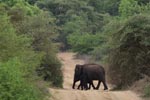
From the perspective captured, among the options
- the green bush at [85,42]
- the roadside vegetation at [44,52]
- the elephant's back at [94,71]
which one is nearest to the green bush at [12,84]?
the roadside vegetation at [44,52]

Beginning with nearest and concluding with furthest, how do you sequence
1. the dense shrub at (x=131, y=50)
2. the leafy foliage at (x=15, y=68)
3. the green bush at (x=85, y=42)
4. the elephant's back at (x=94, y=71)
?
the leafy foliage at (x=15, y=68), the dense shrub at (x=131, y=50), the elephant's back at (x=94, y=71), the green bush at (x=85, y=42)

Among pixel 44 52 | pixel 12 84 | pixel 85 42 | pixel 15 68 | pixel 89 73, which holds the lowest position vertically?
pixel 85 42

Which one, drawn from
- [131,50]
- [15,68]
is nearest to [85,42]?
[131,50]

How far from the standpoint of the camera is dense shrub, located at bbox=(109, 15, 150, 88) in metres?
27.0

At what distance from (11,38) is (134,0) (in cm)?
→ 4772

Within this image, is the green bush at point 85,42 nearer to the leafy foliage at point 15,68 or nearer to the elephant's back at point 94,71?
the elephant's back at point 94,71

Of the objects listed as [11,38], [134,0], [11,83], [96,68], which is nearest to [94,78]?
[96,68]

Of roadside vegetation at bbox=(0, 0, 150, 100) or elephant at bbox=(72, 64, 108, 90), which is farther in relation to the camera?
elephant at bbox=(72, 64, 108, 90)

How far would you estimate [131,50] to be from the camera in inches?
1080

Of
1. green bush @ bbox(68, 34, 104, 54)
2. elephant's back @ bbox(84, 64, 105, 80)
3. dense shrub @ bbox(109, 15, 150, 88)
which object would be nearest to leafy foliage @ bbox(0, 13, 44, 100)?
dense shrub @ bbox(109, 15, 150, 88)

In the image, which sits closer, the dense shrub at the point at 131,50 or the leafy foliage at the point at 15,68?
the leafy foliage at the point at 15,68

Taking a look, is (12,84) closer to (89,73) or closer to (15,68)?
(15,68)

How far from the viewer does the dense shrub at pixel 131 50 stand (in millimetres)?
27031

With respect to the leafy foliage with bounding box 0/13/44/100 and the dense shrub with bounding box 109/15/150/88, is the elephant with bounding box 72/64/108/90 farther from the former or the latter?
the leafy foliage with bounding box 0/13/44/100
